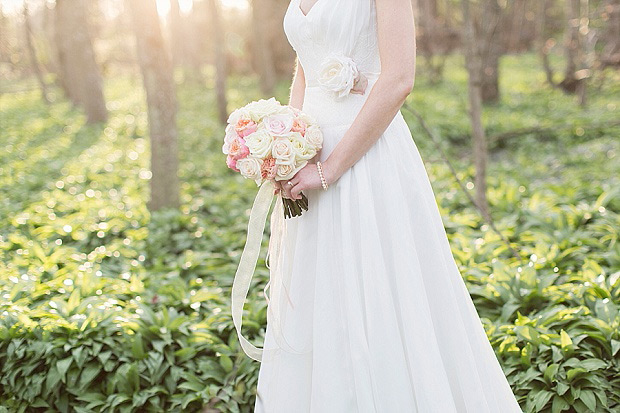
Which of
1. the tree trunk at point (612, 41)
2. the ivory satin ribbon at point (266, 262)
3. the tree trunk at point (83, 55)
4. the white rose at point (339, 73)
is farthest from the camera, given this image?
the tree trunk at point (83, 55)

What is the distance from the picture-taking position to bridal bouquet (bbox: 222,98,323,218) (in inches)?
82.3

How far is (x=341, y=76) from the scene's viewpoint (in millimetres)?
2127

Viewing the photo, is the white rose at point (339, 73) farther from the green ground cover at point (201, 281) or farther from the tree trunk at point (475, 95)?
the tree trunk at point (475, 95)

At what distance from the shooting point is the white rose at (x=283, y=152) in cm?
208

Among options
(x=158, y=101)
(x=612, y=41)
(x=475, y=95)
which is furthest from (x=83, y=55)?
(x=612, y=41)

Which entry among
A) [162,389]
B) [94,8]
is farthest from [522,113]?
[94,8]

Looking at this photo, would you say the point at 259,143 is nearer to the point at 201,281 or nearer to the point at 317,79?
the point at 317,79

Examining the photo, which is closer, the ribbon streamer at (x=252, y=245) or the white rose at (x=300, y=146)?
the white rose at (x=300, y=146)

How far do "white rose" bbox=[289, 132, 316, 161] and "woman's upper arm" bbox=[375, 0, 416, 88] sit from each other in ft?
1.18

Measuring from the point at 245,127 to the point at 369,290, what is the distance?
73cm

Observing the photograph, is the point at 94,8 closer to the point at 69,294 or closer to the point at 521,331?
the point at 69,294

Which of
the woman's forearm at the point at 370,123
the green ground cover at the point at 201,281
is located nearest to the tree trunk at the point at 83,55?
the green ground cover at the point at 201,281

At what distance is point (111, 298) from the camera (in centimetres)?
385

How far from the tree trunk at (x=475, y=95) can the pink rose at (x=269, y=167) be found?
9.88 ft
